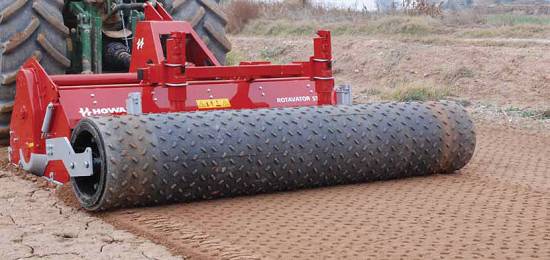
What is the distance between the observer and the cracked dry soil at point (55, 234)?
430 cm

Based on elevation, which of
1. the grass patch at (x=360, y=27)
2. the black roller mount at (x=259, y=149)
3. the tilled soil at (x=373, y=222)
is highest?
the black roller mount at (x=259, y=149)

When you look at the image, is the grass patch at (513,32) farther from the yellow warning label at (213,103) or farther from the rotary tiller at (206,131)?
the yellow warning label at (213,103)

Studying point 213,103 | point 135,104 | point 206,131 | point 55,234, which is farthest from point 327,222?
point 213,103

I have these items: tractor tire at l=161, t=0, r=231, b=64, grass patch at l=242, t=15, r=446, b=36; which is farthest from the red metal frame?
grass patch at l=242, t=15, r=446, b=36

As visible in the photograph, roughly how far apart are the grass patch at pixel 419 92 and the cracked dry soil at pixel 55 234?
23.6ft

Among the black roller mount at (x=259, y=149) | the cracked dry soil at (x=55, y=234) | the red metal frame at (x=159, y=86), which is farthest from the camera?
the red metal frame at (x=159, y=86)

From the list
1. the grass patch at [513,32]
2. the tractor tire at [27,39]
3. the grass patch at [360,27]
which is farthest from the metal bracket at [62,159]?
the grass patch at [360,27]

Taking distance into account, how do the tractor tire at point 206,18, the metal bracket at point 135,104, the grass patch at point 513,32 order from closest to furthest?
the metal bracket at point 135,104 < the tractor tire at point 206,18 < the grass patch at point 513,32

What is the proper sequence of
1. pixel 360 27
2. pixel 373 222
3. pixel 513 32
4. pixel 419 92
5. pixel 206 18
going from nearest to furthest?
pixel 373 222 < pixel 206 18 < pixel 419 92 < pixel 513 32 < pixel 360 27

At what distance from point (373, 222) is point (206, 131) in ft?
3.92

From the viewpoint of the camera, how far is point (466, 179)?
241 inches

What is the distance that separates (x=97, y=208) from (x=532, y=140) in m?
4.86

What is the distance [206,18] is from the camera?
7.88 meters

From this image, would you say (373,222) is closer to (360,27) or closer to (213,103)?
(213,103)
